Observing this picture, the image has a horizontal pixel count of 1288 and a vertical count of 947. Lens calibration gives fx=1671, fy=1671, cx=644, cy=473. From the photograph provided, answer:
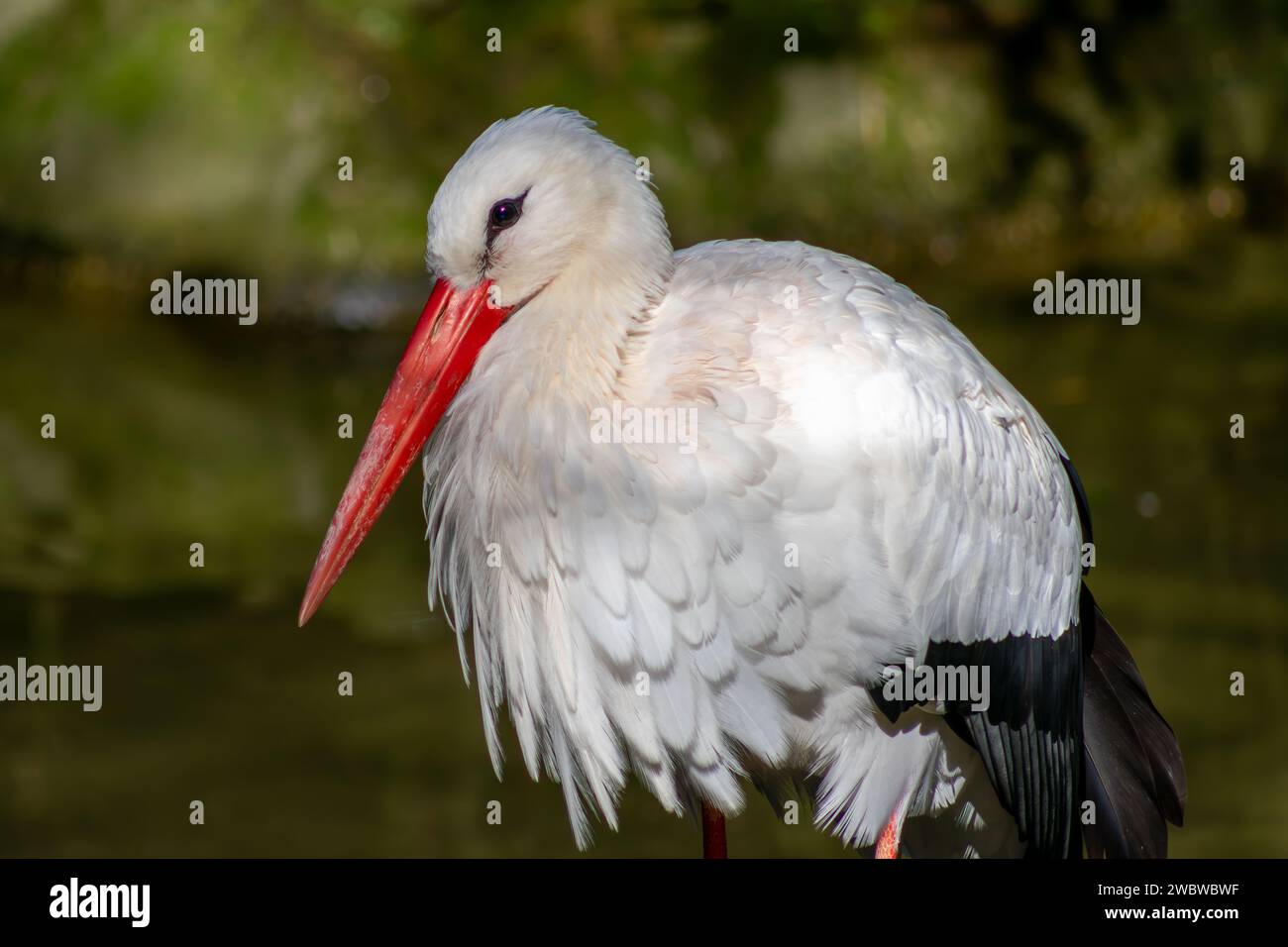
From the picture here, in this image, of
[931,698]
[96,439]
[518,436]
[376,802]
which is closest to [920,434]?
[931,698]

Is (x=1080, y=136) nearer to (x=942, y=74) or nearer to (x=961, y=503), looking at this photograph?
(x=942, y=74)

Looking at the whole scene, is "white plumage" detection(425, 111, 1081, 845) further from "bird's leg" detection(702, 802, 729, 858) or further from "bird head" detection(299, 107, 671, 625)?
"bird's leg" detection(702, 802, 729, 858)

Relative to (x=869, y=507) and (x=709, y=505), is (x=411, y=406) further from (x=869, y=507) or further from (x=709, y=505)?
(x=869, y=507)

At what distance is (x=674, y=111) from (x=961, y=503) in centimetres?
630

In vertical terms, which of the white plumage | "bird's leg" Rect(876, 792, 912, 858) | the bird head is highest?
the bird head

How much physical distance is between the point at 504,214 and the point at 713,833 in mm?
1364

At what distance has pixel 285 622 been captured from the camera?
18.1 feet

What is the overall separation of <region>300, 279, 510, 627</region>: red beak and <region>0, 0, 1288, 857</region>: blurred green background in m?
1.52

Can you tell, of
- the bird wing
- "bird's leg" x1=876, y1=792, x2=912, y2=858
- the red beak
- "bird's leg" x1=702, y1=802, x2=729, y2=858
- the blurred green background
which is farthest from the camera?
the blurred green background

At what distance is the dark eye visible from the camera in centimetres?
293

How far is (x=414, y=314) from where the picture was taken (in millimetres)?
8633

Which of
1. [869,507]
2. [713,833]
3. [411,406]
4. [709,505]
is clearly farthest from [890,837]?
[411,406]

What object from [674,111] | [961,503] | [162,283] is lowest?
[961,503]

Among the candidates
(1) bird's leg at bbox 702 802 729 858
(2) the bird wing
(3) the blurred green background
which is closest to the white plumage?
(2) the bird wing
